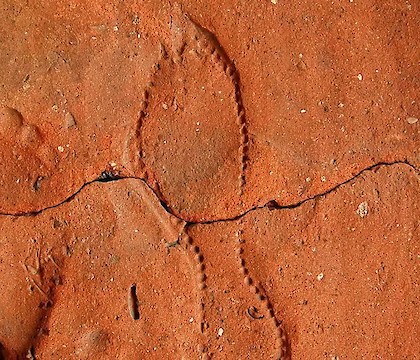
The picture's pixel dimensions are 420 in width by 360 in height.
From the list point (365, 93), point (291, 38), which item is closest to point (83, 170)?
point (291, 38)

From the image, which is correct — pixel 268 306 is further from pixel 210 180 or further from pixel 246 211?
pixel 210 180

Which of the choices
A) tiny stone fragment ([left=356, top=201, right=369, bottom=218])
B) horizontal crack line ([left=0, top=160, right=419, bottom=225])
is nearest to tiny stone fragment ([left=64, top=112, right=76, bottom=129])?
horizontal crack line ([left=0, top=160, right=419, bottom=225])

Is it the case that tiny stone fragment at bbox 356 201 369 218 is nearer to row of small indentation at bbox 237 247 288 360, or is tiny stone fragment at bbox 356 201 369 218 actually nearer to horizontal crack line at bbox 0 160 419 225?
horizontal crack line at bbox 0 160 419 225

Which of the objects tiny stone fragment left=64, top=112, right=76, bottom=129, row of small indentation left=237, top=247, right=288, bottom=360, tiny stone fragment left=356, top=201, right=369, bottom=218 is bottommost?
row of small indentation left=237, top=247, right=288, bottom=360

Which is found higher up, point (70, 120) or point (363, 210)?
point (363, 210)

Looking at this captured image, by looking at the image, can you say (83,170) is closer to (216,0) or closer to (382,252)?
(216,0)

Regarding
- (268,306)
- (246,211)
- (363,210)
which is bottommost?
(268,306)

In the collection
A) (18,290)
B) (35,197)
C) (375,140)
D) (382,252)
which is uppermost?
(375,140)

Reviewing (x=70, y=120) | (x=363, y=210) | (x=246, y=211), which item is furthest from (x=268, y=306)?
(x=70, y=120)
